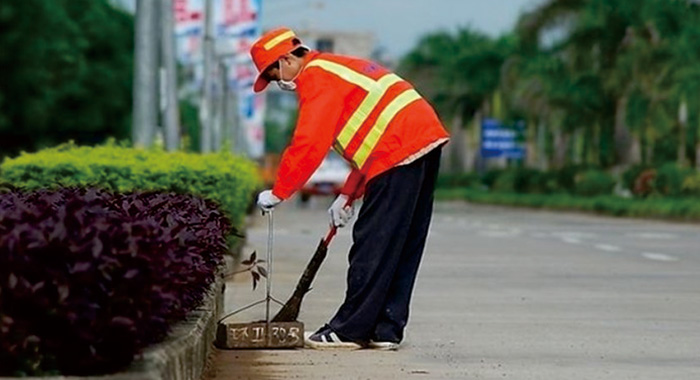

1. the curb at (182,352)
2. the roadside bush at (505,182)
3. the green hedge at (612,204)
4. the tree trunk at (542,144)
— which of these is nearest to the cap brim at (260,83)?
the curb at (182,352)

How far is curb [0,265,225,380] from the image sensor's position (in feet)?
25.1

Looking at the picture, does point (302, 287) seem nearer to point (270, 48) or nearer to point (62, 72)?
point (270, 48)

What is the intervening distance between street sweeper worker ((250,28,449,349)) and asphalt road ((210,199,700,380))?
0.26m

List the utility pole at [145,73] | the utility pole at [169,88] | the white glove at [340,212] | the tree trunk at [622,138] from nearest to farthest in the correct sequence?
the white glove at [340,212] → the utility pole at [145,73] → the utility pole at [169,88] → the tree trunk at [622,138]

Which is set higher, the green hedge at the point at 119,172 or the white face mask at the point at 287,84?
the white face mask at the point at 287,84

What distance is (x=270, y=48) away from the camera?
11898 millimetres

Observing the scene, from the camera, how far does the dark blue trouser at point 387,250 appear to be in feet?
38.8

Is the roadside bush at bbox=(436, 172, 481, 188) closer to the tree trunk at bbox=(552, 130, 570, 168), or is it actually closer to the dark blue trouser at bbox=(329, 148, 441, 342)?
the tree trunk at bbox=(552, 130, 570, 168)

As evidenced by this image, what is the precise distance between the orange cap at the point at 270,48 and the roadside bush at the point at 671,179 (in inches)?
1545

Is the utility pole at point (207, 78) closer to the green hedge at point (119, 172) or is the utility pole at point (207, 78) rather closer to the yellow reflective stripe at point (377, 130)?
the green hedge at point (119, 172)

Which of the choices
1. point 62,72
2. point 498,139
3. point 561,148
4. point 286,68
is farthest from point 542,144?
point 286,68

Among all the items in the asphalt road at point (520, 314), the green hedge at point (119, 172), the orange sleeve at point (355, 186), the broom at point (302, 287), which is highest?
the orange sleeve at point (355, 186)

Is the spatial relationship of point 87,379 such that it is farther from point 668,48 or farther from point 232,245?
point 668,48

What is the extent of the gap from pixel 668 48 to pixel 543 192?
36.9 feet
